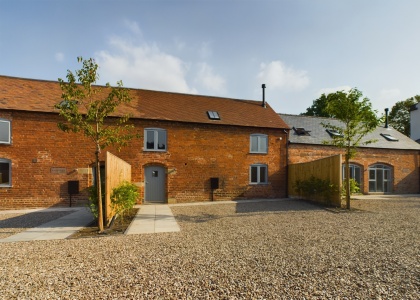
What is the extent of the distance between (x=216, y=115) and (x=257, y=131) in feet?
10.1

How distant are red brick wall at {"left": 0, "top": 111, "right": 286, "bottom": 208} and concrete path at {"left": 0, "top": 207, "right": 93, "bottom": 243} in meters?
2.64

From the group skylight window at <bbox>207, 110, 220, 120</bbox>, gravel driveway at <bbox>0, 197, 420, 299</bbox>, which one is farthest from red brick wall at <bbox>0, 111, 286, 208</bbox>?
gravel driveway at <bbox>0, 197, 420, 299</bbox>

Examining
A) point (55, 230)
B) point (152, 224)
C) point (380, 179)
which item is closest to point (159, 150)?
point (152, 224)

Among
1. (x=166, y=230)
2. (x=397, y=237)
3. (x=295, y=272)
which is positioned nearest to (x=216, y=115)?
(x=166, y=230)

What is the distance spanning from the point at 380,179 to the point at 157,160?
1825 centimetres

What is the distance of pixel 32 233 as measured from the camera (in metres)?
7.16

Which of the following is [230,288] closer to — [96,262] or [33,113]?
[96,262]

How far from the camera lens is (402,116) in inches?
1548

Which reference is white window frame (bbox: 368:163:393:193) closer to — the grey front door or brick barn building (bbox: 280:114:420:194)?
brick barn building (bbox: 280:114:420:194)

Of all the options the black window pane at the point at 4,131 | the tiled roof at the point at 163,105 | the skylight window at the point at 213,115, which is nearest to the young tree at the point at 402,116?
the tiled roof at the point at 163,105

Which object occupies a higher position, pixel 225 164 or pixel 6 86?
pixel 6 86

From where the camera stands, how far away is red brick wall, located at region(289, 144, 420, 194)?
17.9 meters

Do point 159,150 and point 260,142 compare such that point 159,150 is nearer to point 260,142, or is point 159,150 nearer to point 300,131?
point 260,142

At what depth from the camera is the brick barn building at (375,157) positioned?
18.1 meters
